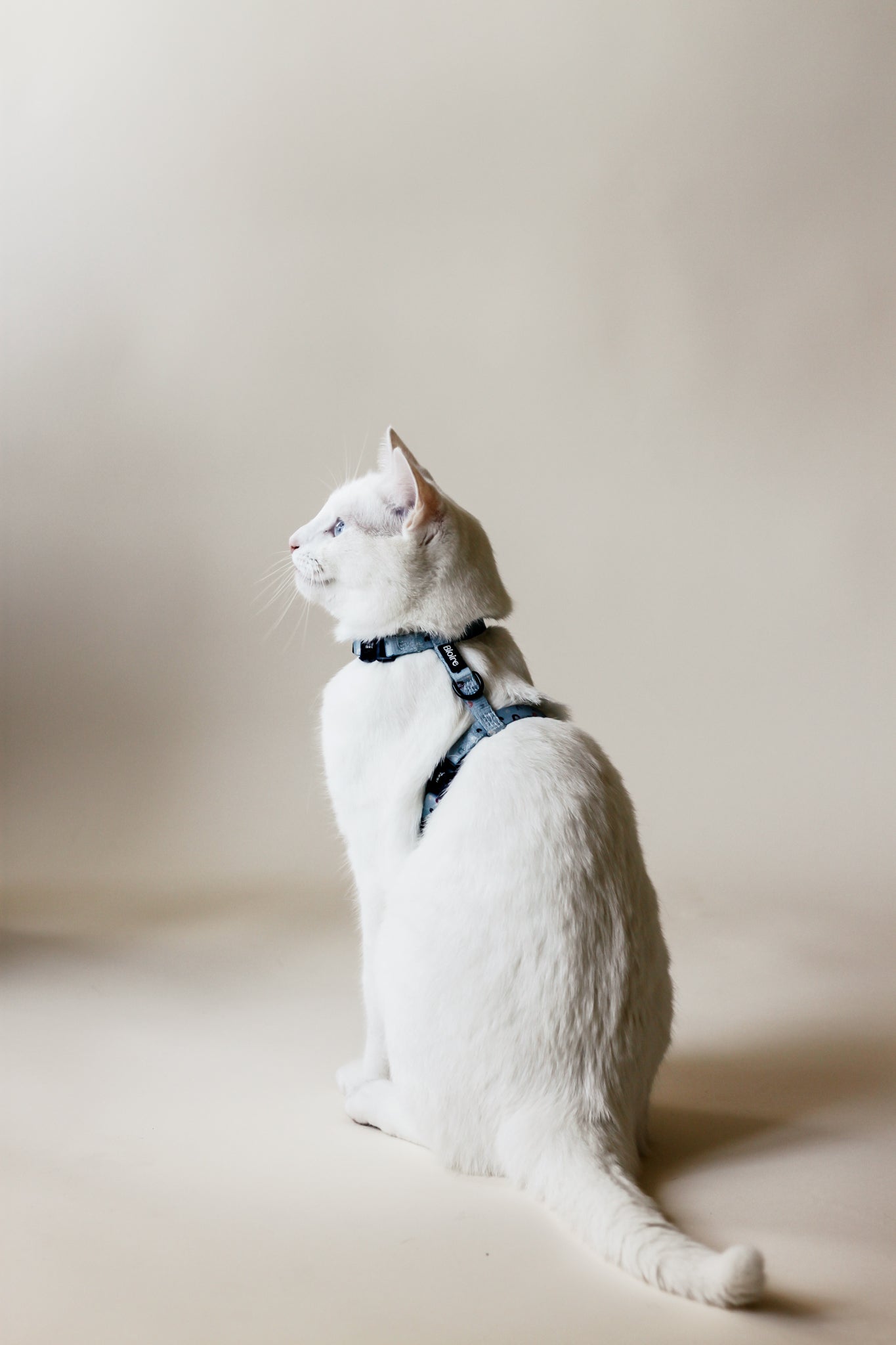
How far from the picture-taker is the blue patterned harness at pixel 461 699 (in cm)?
215

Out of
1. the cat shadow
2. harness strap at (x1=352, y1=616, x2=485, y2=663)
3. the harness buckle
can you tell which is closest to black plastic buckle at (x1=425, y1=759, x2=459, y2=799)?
the harness buckle

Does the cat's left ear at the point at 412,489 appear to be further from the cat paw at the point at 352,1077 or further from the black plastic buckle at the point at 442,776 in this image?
the cat paw at the point at 352,1077

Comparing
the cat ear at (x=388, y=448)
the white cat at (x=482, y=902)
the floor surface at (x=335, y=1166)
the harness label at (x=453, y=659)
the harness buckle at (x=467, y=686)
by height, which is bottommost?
the floor surface at (x=335, y=1166)

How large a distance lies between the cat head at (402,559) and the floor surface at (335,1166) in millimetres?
937

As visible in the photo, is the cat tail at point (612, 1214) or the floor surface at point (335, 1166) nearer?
the cat tail at point (612, 1214)

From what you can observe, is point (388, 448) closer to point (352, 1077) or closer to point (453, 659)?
point (453, 659)

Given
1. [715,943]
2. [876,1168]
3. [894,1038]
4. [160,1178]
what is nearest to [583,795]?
[876,1168]

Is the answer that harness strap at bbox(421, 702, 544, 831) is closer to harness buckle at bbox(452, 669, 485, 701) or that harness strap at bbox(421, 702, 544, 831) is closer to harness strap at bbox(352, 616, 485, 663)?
harness buckle at bbox(452, 669, 485, 701)

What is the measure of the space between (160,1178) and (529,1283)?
69 centimetres

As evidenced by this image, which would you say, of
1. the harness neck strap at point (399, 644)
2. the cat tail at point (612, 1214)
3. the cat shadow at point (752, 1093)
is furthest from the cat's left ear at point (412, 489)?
the cat shadow at point (752, 1093)

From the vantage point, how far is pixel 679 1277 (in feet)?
5.14

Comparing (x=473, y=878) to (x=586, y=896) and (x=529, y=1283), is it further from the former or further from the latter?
(x=529, y=1283)

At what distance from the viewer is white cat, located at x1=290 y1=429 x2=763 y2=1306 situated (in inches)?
74.7

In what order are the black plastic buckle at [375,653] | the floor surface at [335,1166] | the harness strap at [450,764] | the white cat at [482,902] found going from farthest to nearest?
the black plastic buckle at [375,653] < the harness strap at [450,764] < the white cat at [482,902] < the floor surface at [335,1166]
